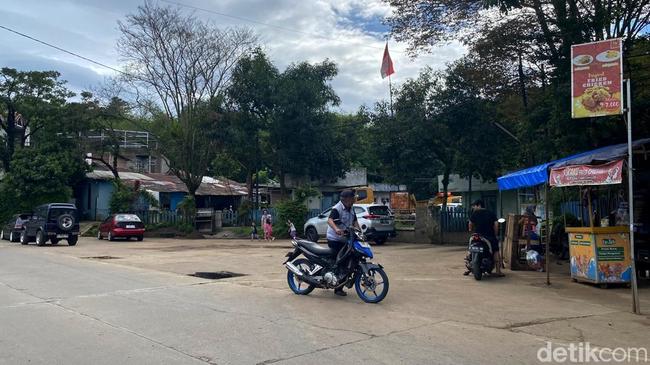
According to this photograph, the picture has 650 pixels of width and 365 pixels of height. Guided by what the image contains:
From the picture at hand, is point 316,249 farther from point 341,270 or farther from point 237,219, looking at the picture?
point 237,219

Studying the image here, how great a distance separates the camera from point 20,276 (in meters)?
13.3

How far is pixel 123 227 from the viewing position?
29062mm

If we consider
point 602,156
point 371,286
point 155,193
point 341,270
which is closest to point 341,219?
point 341,270

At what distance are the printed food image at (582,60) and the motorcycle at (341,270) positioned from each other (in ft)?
15.0

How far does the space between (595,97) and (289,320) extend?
601cm

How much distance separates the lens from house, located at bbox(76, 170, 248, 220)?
4181cm

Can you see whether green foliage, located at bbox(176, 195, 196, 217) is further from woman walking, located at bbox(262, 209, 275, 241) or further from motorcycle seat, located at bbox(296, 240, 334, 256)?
motorcycle seat, located at bbox(296, 240, 334, 256)

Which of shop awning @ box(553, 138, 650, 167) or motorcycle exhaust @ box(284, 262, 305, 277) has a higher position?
shop awning @ box(553, 138, 650, 167)

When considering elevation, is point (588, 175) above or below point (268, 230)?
above

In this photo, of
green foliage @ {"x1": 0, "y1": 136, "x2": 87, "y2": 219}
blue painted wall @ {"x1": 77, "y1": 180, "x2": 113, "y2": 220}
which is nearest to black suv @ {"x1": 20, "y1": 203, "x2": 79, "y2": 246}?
green foliage @ {"x1": 0, "y1": 136, "x2": 87, "y2": 219}

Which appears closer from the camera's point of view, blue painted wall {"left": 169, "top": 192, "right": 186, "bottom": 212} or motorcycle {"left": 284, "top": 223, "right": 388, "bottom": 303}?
motorcycle {"left": 284, "top": 223, "right": 388, "bottom": 303}

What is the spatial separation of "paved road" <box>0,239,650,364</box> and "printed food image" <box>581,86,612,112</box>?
3.28 meters

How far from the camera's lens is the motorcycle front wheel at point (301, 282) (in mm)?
10148

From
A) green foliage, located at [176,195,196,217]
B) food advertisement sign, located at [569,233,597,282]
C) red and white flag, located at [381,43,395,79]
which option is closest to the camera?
food advertisement sign, located at [569,233,597,282]
